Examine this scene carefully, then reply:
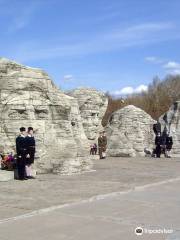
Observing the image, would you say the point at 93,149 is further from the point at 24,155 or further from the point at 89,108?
the point at 24,155

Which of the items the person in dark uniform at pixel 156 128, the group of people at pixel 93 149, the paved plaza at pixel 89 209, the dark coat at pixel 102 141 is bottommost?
the paved plaza at pixel 89 209

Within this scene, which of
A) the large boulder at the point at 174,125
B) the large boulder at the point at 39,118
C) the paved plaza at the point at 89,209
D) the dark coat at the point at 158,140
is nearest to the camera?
the paved plaza at the point at 89,209

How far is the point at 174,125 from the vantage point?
31234 mm

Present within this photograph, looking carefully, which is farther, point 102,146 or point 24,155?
point 102,146

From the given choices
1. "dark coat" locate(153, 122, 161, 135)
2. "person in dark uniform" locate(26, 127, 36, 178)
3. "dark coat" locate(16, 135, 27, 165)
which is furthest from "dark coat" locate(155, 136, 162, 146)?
"dark coat" locate(16, 135, 27, 165)

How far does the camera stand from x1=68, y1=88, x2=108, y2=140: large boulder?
90.3 ft

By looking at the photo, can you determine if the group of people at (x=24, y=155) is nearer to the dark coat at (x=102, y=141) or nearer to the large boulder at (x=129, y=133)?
the dark coat at (x=102, y=141)

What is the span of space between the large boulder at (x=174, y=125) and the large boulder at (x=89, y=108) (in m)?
5.29

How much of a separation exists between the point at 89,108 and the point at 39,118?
11.3 metres

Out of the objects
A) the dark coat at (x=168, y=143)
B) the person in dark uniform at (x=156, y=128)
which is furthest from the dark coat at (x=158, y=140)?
the person in dark uniform at (x=156, y=128)

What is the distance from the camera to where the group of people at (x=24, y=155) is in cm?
1409

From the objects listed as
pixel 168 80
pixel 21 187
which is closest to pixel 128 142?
pixel 21 187

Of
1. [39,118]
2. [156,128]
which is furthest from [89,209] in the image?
[156,128]

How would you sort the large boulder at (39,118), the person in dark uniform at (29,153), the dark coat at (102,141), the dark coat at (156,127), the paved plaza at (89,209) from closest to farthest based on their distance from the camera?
1. the paved plaza at (89,209)
2. the person in dark uniform at (29,153)
3. the large boulder at (39,118)
4. the dark coat at (102,141)
5. the dark coat at (156,127)
